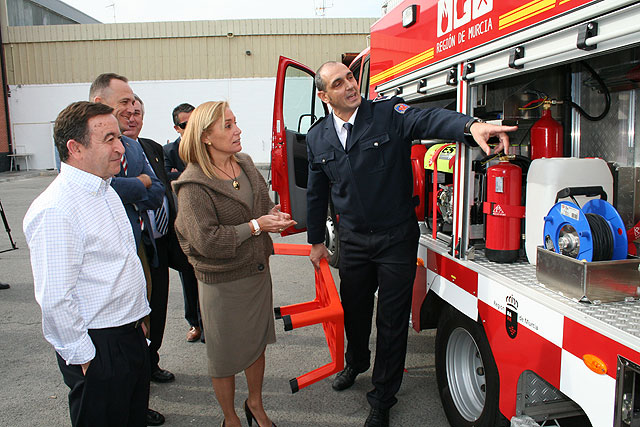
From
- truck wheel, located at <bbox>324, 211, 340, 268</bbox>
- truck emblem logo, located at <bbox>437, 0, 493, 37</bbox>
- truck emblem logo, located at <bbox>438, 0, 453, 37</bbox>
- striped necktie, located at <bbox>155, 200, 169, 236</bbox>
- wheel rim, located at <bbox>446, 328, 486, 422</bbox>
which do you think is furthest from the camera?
truck wheel, located at <bbox>324, 211, 340, 268</bbox>

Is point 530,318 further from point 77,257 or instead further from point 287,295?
point 287,295

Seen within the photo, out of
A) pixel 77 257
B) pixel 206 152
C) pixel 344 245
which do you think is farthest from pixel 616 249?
pixel 77 257

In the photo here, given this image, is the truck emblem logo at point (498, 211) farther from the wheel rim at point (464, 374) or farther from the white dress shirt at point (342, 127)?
the white dress shirt at point (342, 127)

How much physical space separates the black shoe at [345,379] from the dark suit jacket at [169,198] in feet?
4.47

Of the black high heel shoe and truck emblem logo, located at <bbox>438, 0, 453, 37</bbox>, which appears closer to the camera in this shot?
truck emblem logo, located at <bbox>438, 0, 453, 37</bbox>

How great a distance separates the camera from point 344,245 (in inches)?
112

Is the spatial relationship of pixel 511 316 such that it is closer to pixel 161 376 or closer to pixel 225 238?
pixel 225 238

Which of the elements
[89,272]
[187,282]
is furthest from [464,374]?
[187,282]

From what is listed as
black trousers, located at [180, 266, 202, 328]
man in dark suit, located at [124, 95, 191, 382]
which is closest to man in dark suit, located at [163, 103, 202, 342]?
black trousers, located at [180, 266, 202, 328]

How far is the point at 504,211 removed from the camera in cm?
230

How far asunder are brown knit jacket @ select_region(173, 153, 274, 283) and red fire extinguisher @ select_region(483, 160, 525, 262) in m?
1.21

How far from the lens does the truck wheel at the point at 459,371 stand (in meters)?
2.56

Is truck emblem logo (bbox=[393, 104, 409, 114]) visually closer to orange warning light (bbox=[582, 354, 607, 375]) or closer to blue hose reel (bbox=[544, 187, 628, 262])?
blue hose reel (bbox=[544, 187, 628, 262])

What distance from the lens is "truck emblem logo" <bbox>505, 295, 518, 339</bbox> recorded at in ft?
6.45
